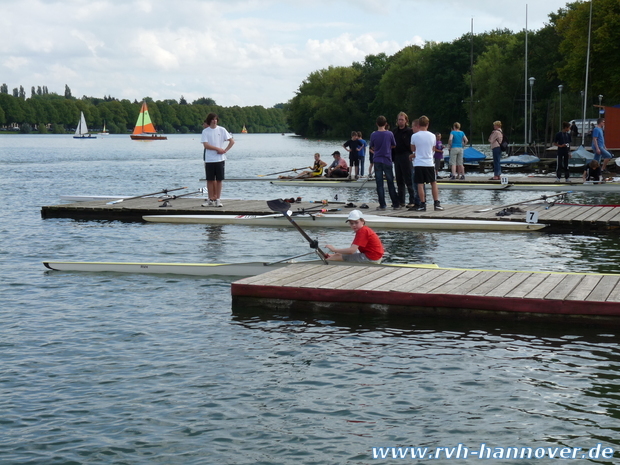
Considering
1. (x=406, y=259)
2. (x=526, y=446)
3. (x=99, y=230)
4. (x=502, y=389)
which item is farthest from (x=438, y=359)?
(x=99, y=230)

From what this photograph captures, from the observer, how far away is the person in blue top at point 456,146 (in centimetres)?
2673

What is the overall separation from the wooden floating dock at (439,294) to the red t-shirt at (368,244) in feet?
1.62

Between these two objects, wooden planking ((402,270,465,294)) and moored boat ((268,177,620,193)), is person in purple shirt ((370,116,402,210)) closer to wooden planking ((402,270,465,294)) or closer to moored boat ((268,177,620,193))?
wooden planking ((402,270,465,294))

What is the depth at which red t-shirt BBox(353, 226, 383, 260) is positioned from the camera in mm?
11758

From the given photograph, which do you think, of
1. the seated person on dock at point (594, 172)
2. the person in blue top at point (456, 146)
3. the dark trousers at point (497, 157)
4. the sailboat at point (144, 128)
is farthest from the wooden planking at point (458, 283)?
the sailboat at point (144, 128)

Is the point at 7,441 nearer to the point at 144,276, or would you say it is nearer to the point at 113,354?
the point at 113,354

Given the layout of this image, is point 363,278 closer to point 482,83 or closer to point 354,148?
point 354,148

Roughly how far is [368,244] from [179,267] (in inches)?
129

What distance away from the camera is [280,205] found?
1203cm

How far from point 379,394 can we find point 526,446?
1597 millimetres


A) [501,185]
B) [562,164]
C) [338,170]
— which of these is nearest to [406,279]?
[501,185]

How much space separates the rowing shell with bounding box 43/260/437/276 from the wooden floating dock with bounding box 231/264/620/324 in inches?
39.7

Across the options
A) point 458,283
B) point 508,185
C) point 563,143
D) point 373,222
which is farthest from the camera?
point 508,185

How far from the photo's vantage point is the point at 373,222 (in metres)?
17.8
